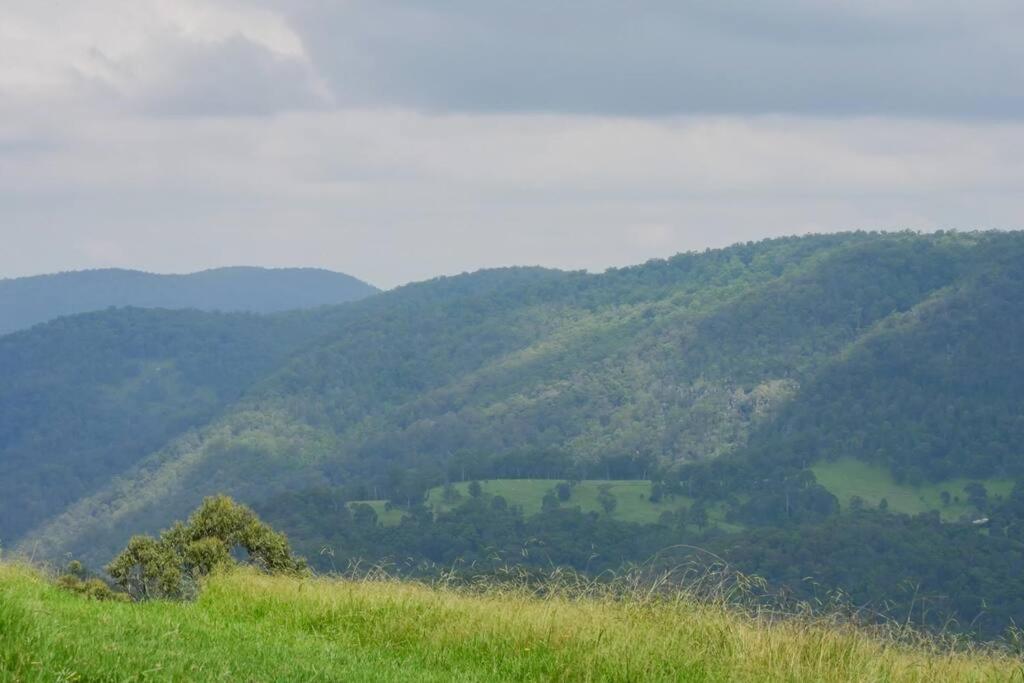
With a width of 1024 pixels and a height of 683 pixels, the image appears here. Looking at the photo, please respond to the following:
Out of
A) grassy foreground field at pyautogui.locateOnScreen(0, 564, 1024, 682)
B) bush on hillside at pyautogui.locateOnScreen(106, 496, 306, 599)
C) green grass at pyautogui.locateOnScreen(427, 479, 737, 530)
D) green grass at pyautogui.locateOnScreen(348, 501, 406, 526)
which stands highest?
grassy foreground field at pyautogui.locateOnScreen(0, 564, 1024, 682)

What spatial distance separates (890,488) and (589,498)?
117ft

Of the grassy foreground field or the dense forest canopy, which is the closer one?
the grassy foreground field

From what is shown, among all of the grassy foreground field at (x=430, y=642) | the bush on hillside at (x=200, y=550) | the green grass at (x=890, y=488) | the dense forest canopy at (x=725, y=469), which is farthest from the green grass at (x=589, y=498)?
the grassy foreground field at (x=430, y=642)

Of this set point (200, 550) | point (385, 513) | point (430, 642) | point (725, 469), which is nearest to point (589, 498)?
point (725, 469)

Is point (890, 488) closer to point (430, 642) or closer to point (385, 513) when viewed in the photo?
point (385, 513)

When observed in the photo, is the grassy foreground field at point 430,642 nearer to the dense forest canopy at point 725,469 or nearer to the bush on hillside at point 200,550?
the bush on hillside at point 200,550

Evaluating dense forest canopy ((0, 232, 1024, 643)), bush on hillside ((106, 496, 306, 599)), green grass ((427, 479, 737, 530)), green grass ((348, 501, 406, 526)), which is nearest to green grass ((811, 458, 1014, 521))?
dense forest canopy ((0, 232, 1024, 643))

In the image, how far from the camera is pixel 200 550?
1573cm

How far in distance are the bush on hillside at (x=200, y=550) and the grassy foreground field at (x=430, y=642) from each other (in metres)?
4.62

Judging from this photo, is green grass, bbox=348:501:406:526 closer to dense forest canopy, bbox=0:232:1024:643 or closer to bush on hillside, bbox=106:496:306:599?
dense forest canopy, bbox=0:232:1024:643

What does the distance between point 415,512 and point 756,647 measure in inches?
4930

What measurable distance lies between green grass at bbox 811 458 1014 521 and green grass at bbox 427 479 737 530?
17.4m

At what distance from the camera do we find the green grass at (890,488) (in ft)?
447

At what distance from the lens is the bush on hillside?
15.1 meters
